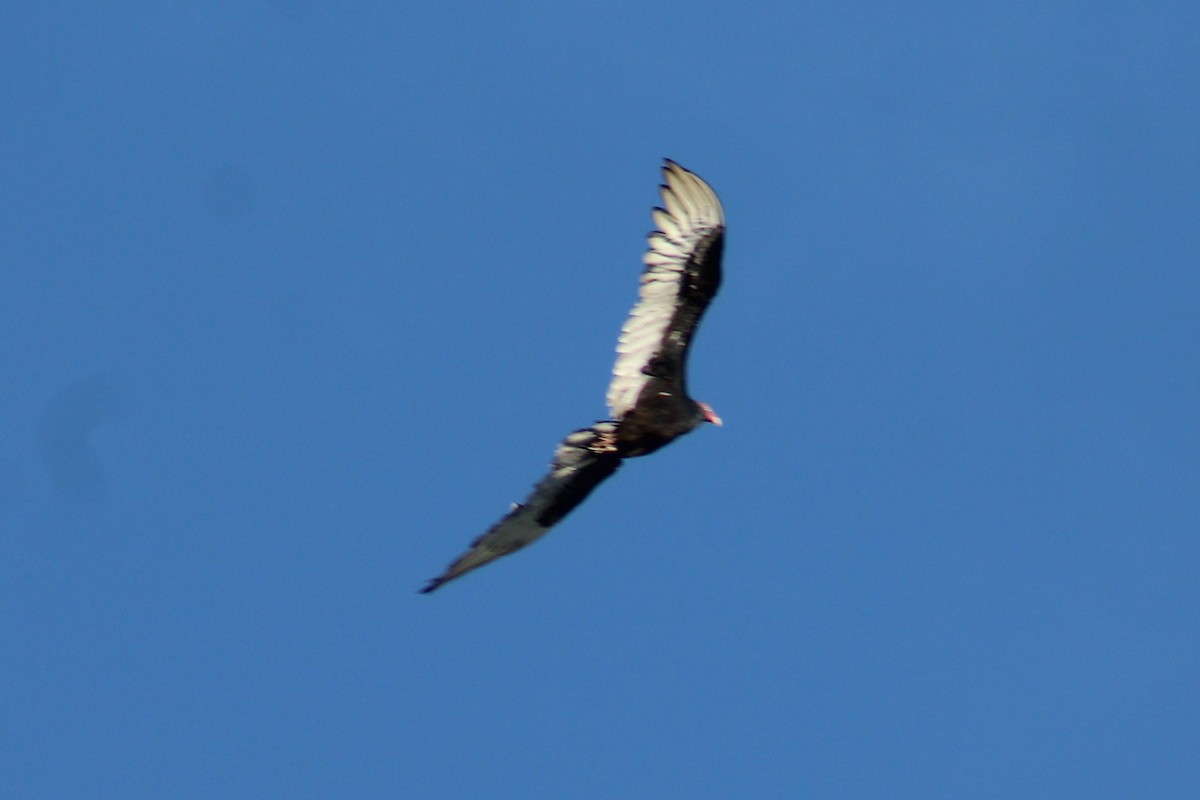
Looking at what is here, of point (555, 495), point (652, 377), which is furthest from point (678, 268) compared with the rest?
point (555, 495)

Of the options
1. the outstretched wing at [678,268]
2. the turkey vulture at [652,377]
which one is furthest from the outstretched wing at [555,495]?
the outstretched wing at [678,268]

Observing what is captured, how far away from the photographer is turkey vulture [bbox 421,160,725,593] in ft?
92.2

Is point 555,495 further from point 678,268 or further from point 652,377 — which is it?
point 678,268

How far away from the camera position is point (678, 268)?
28.1m

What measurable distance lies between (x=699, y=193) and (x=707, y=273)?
1017mm

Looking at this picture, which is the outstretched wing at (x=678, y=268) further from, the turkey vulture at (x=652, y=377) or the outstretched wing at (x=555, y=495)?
the outstretched wing at (x=555, y=495)

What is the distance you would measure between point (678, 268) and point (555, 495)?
359 centimetres

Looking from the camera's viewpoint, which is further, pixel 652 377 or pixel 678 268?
pixel 652 377

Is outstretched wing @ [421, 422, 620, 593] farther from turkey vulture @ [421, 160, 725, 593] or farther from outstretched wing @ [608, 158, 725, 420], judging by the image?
outstretched wing @ [608, 158, 725, 420]

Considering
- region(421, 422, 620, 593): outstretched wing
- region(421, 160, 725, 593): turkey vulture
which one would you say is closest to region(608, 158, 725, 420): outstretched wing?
region(421, 160, 725, 593): turkey vulture

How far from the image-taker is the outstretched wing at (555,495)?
1146 inches

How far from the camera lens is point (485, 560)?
29328 millimetres

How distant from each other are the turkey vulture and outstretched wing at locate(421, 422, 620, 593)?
1cm

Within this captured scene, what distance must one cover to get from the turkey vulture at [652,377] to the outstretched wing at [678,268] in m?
0.01
